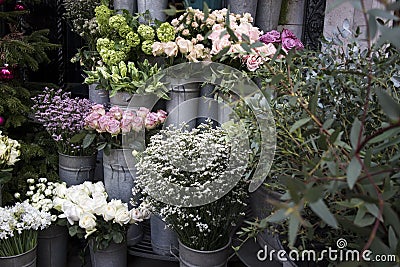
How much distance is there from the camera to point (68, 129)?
6.91 feet

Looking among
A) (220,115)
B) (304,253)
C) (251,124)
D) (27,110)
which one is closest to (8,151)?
(27,110)

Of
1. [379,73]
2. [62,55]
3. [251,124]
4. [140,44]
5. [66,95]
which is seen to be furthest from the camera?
[62,55]

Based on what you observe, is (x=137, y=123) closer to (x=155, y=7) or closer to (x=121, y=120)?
(x=121, y=120)

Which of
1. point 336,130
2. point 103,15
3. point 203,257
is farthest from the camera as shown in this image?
point 103,15

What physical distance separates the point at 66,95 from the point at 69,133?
0.25 metres

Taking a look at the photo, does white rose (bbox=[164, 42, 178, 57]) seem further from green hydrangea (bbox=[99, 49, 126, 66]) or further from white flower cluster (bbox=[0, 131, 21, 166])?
white flower cluster (bbox=[0, 131, 21, 166])

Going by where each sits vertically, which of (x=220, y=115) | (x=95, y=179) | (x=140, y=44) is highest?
(x=140, y=44)

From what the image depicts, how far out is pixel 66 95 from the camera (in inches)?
90.4

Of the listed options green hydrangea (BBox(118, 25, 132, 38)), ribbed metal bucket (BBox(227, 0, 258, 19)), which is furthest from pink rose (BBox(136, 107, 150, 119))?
ribbed metal bucket (BBox(227, 0, 258, 19))

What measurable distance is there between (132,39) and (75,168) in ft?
2.10

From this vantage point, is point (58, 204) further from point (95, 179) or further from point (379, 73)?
point (379, 73)

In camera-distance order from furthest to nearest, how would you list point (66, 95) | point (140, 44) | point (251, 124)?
point (66, 95) < point (140, 44) < point (251, 124)

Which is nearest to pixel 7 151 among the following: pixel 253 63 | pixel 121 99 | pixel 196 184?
pixel 121 99

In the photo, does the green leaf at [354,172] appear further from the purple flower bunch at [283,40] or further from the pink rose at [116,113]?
the pink rose at [116,113]
